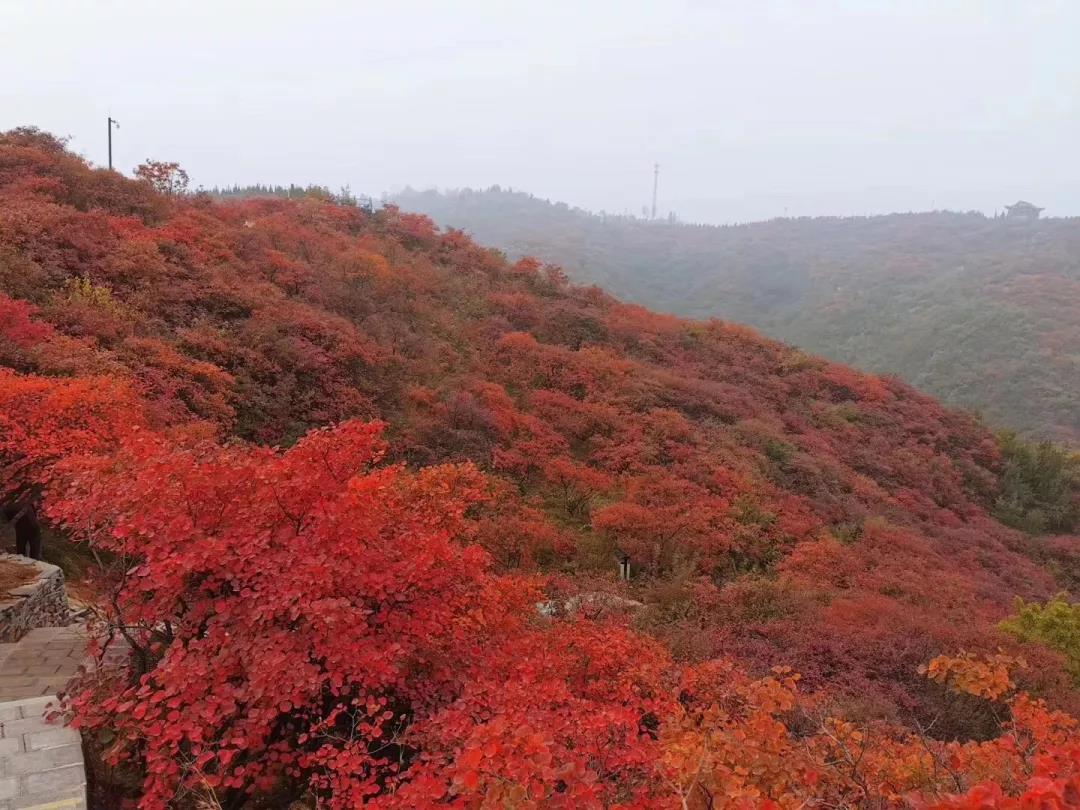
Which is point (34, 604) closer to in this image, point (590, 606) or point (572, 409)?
point (590, 606)

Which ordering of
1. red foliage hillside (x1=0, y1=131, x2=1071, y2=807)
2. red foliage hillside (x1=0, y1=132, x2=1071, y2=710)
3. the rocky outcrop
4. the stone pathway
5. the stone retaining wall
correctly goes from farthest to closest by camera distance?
red foliage hillside (x1=0, y1=132, x2=1071, y2=710) → the rocky outcrop → the stone retaining wall → red foliage hillside (x1=0, y1=131, x2=1071, y2=807) → the stone pathway

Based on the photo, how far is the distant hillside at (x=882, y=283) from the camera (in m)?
48.9

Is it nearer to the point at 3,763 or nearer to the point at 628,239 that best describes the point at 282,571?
the point at 3,763

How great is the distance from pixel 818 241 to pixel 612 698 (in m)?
126

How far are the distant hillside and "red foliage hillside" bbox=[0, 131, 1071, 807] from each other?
96.4 feet

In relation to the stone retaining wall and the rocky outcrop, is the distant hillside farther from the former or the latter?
the stone retaining wall

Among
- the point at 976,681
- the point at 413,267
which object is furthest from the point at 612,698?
the point at 413,267

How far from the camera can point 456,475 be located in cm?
959

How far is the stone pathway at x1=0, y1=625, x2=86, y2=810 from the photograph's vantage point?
3.88 meters

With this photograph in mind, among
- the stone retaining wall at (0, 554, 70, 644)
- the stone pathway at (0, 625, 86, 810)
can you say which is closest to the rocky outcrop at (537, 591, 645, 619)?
the stone pathway at (0, 625, 86, 810)

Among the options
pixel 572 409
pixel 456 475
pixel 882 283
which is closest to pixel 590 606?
pixel 456 475

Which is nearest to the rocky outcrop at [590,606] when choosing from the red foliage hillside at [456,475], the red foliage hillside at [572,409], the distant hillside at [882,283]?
the red foliage hillside at [456,475]

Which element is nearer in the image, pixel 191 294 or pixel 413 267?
pixel 191 294

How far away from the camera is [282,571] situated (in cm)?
475
